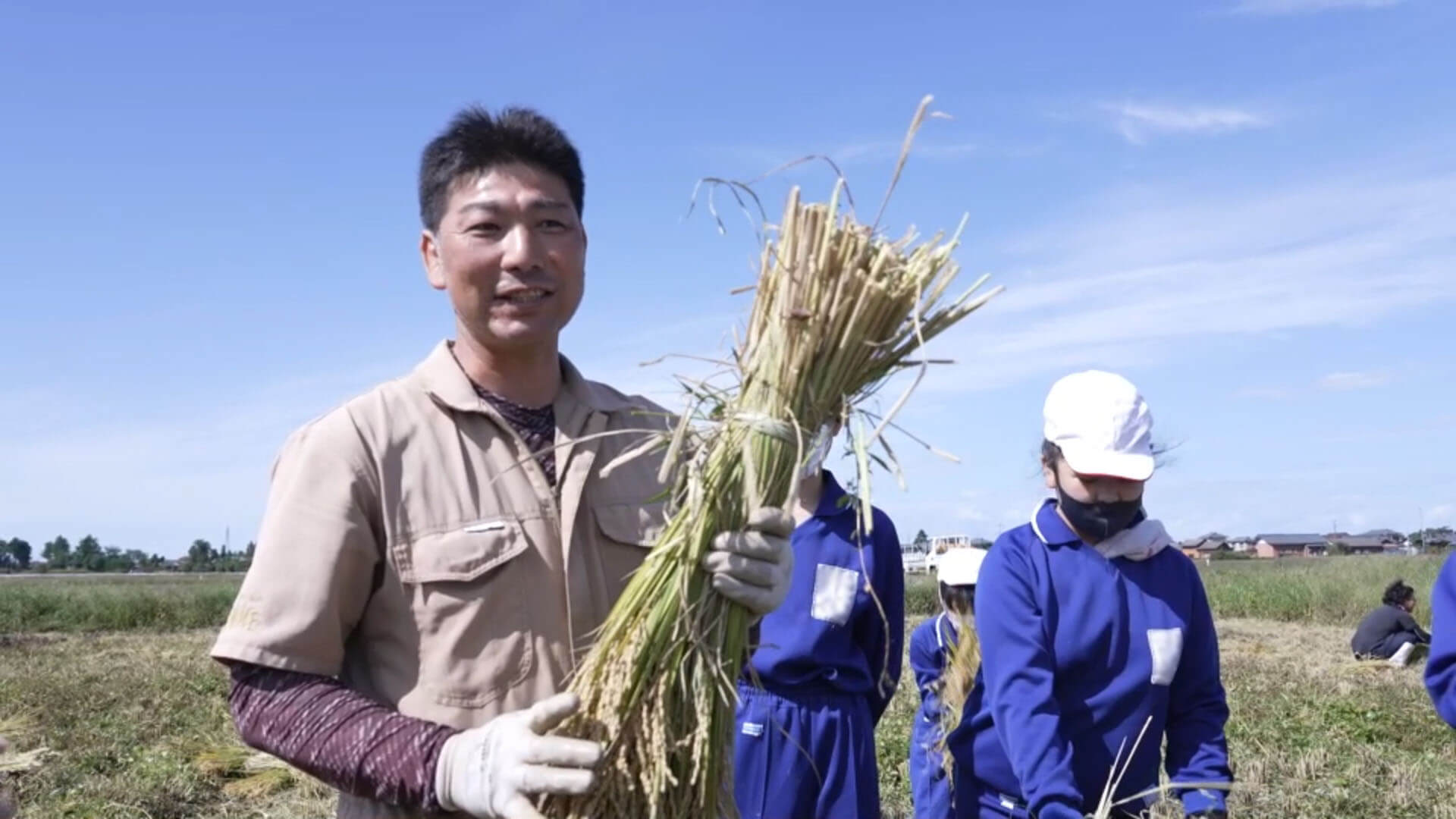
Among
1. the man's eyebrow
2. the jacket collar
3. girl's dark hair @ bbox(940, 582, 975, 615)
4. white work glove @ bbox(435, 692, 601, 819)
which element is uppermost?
the man's eyebrow

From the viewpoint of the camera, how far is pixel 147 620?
2305 cm

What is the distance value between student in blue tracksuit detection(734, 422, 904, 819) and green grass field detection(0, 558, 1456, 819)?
89 cm

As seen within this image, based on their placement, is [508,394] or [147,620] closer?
[508,394]

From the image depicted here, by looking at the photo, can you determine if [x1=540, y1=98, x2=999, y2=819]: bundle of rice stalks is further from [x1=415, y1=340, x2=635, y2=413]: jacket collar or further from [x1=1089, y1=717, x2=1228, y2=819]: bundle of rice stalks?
[x1=1089, y1=717, x2=1228, y2=819]: bundle of rice stalks

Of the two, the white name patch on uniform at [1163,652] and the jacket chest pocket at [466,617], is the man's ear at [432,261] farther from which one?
the white name patch on uniform at [1163,652]

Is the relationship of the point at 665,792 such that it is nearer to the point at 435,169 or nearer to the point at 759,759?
the point at 435,169

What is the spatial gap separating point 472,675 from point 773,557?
45 cm

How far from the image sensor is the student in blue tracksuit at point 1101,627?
271 centimetres

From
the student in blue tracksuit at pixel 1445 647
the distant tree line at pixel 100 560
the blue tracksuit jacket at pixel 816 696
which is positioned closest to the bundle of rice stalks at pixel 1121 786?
the student in blue tracksuit at pixel 1445 647

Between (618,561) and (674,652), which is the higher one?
(618,561)

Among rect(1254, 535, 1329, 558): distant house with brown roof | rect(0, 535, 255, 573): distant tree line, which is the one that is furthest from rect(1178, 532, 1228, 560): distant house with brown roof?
rect(0, 535, 255, 573): distant tree line

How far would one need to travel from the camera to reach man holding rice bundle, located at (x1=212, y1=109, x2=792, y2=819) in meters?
1.64

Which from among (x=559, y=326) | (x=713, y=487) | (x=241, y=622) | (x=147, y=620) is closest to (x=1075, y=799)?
(x=713, y=487)

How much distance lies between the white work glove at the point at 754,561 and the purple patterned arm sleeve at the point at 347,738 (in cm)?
41
